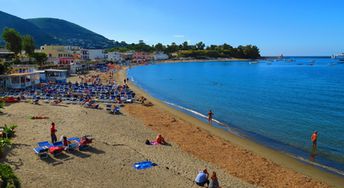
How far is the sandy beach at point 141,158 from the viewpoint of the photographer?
12539 mm

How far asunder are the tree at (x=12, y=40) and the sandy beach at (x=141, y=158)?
4838 centimetres

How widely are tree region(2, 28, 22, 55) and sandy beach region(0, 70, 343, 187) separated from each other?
4838cm

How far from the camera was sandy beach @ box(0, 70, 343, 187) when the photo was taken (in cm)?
1254

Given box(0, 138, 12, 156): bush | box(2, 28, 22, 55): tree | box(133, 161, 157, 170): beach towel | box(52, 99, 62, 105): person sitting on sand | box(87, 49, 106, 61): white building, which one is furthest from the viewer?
box(87, 49, 106, 61): white building

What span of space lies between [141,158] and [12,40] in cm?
6429

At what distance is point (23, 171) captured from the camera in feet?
40.8

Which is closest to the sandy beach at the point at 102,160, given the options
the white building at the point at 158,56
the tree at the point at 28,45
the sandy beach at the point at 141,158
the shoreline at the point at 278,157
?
the sandy beach at the point at 141,158

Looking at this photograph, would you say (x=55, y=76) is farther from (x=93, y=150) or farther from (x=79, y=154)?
(x=79, y=154)

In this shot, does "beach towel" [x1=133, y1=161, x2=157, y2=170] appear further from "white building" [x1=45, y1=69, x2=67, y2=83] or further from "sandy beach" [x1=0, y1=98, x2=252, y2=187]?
"white building" [x1=45, y1=69, x2=67, y2=83]

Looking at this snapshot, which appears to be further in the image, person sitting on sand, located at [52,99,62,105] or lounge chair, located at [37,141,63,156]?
person sitting on sand, located at [52,99,62,105]

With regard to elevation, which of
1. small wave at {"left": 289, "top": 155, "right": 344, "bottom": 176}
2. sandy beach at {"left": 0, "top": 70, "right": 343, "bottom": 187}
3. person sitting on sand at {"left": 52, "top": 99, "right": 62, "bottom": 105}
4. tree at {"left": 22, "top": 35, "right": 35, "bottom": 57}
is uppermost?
tree at {"left": 22, "top": 35, "right": 35, "bottom": 57}

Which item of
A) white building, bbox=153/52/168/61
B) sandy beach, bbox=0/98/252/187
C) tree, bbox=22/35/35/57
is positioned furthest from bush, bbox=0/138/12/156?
white building, bbox=153/52/168/61

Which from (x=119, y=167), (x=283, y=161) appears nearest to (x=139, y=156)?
(x=119, y=167)

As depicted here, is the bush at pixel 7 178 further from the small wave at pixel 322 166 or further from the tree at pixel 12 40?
the tree at pixel 12 40
